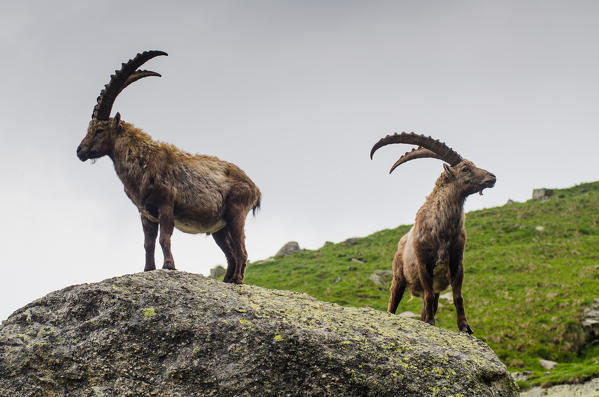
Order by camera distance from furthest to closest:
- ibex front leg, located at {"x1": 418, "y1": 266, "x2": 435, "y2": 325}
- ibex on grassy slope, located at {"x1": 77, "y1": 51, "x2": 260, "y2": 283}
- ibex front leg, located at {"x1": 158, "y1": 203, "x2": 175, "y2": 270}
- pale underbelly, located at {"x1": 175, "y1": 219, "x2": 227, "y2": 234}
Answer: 1. ibex front leg, located at {"x1": 418, "y1": 266, "x2": 435, "y2": 325}
2. pale underbelly, located at {"x1": 175, "y1": 219, "x2": 227, "y2": 234}
3. ibex on grassy slope, located at {"x1": 77, "y1": 51, "x2": 260, "y2": 283}
4. ibex front leg, located at {"x1": 158, "y1": 203, "x2": 175, "y2": 270}

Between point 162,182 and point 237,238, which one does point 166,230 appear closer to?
point 162,182

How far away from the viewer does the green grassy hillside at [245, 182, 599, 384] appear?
81.5 ft

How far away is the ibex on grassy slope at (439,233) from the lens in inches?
384

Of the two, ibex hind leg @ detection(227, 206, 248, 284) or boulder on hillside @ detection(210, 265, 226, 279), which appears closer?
ibex hind leg @ detection(227, 206, 248, 284)

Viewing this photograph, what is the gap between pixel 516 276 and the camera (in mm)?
34781

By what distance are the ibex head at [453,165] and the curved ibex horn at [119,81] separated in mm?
4369

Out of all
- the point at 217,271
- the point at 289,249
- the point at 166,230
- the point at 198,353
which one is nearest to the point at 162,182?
the point at 166,230

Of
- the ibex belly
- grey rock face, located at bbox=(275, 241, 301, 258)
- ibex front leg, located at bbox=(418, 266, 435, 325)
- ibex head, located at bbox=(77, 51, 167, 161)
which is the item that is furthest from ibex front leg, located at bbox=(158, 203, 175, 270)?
grey rock face, located at bbox=(275, 241, 301, 258)

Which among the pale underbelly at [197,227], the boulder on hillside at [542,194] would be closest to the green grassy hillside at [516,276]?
the boulder on hillside at [542,194]

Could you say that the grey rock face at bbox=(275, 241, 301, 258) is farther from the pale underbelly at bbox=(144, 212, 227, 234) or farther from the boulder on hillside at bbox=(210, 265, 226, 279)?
the pale underbelly at bbox=(144, 212, 227, 234)

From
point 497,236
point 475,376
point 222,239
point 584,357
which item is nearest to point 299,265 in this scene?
point 497,236

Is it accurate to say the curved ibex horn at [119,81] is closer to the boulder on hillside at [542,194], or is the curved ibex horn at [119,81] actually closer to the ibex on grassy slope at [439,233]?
the ibex on grassy slope at [439,233]

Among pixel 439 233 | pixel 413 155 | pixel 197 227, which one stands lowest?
pixel 439 233

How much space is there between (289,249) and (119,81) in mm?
44136
